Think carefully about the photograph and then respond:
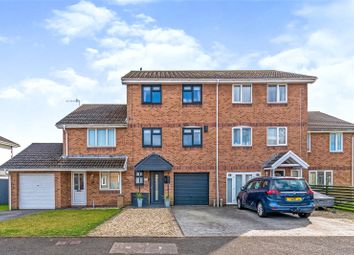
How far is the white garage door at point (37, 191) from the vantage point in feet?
64.4

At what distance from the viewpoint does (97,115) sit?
21594 mm

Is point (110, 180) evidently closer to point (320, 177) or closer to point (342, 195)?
point (342, 195)

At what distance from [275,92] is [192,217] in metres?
10.1

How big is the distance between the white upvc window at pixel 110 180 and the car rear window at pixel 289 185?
9.95 meters

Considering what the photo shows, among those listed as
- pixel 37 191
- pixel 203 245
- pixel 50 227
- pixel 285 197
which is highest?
pixel 285 197

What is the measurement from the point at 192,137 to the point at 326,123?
32.3ft

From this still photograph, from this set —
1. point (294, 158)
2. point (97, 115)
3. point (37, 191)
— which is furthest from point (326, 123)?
point (37, 191)

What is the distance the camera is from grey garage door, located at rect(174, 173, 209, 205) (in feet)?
66.2

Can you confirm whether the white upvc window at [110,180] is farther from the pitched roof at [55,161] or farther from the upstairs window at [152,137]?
the upstairs window at [152,137]

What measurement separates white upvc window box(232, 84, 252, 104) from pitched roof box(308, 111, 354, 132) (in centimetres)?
505

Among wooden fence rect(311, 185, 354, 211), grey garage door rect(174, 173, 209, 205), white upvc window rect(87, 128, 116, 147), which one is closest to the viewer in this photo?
wooden fence rect(311, 185, 354, 211)

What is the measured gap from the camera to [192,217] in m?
14.5

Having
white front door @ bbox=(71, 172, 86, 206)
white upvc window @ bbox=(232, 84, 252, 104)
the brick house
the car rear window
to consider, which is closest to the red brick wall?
the brick house

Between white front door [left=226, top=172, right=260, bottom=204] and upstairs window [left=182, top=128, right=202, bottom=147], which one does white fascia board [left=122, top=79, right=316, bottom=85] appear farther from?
white front door [left=226, top=172, right=260, bottom=204]
